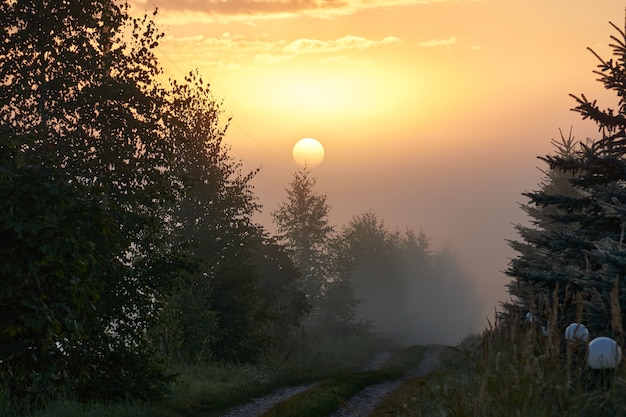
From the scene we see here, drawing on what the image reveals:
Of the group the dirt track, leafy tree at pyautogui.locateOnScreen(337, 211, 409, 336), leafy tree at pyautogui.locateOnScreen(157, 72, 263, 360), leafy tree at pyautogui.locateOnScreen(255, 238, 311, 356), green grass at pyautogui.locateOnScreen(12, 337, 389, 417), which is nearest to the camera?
green grass at pyautogui.locateOnScreen(12, 337, 389, 417)

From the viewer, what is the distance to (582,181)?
49.2ft

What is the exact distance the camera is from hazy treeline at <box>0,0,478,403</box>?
9.70m

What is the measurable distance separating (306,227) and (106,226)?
61.4 meters

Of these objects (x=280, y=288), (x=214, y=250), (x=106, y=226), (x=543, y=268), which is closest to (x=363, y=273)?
(x=280, y=288)

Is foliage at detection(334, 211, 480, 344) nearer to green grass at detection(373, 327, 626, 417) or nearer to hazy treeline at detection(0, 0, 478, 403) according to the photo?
hazy treeline at detection(0, 0, 478, 403)

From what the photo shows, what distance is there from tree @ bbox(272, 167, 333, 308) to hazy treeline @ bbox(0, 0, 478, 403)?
2627cm

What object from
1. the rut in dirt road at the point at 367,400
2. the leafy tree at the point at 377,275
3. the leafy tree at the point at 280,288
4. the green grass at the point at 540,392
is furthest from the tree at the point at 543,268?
the leafy tree at the point at 377,275

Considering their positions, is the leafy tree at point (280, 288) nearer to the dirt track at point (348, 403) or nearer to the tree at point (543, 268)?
the tree at point (543, 268)

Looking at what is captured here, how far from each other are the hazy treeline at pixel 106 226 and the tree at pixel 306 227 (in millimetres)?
26266

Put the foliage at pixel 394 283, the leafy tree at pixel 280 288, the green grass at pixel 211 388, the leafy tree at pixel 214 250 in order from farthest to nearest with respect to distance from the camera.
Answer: the foliage at pixel 394 283 < the leafy tree at pixel 280 288 < the leafy tree at pixel 214 250 < the green grass at pixel 211 388

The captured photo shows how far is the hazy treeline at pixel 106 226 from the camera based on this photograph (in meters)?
9.70

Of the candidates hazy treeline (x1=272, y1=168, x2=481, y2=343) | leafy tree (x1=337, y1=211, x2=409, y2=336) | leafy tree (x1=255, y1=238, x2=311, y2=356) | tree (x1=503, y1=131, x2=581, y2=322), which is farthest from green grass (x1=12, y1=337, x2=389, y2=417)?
leafy tree (x1=337, y1=211, x2=409, y2=336)

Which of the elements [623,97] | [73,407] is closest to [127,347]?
[73,407]

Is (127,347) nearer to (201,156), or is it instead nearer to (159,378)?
(159,378)
